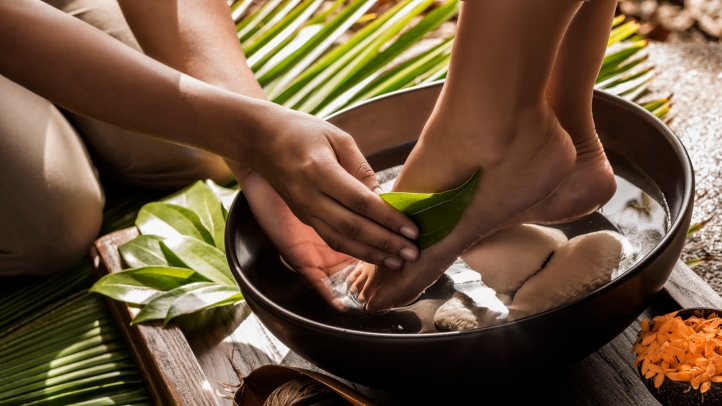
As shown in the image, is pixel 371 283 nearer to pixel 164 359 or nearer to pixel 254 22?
pixel 164 359

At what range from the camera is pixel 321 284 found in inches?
28.9

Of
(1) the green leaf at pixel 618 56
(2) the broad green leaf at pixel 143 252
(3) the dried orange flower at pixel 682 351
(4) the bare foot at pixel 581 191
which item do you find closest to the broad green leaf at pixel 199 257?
(2) the broad green leaf at pixel 143 252

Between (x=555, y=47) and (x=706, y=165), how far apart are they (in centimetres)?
66

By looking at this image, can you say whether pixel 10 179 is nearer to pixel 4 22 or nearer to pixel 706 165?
pixel 4 22

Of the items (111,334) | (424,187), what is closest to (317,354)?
(424,187)

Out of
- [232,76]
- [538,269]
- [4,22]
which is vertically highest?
[4,22]

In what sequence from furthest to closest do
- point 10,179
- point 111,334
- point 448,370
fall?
point 10,179, point 111,334, point 448,370

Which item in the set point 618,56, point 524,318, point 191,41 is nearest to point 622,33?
point 618,56

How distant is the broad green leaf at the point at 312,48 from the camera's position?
1295 mm

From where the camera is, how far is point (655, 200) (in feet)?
2.42

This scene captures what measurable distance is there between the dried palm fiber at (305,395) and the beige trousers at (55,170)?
25.7 inches

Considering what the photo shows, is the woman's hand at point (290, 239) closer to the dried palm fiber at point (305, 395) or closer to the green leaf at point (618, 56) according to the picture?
the dried palm fiber at point (305, 395)

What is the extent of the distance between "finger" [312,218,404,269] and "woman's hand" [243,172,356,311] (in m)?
0.09

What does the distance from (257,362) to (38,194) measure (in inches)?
23.2
